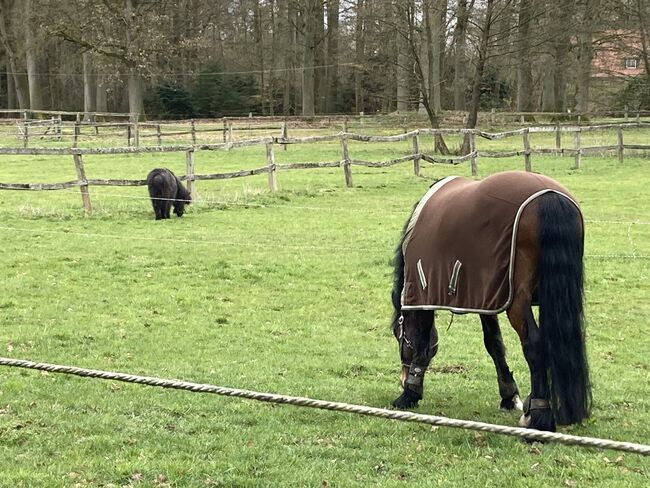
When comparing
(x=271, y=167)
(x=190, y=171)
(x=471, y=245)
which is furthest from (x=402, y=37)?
(x=471, y=245)

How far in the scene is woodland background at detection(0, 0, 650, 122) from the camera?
33156 millimetres

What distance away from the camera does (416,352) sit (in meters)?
5.12

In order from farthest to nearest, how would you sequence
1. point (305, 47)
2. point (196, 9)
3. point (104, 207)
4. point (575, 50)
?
point (196, 9) < point (305, 47) < point (575, 50) < point (104, 207)

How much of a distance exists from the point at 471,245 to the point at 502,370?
1.04 m

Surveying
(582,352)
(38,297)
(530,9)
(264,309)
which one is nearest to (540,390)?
(582,352)

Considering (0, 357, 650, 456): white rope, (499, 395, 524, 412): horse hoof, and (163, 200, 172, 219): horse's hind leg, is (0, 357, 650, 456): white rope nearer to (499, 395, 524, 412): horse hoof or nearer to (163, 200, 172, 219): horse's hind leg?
(499, 395, 524, 412): horse hoof

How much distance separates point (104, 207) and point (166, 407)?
10.7 metres

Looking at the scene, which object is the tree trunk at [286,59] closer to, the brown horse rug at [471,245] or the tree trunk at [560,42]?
the tree trunk at [560,42]

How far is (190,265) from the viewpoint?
1043cm

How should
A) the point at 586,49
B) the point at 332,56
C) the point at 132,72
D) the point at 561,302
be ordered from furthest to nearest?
1. the point at 332,56
2. the point at 132,72
3. the point at 586,49
4. the point at 561,302

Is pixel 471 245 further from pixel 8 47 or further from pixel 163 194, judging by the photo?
pixel 8 47

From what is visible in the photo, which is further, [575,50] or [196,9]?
[196,9]

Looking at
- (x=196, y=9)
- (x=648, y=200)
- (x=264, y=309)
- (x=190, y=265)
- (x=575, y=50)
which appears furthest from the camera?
(x=196, y=9)

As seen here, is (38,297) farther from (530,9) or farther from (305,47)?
(305,47)
